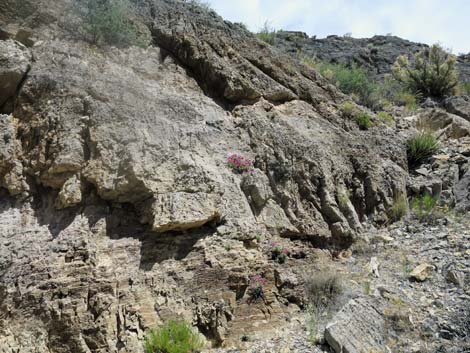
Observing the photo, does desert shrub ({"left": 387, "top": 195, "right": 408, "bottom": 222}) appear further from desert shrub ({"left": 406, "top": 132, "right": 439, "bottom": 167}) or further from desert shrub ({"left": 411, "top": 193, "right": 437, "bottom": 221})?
desert shrub ({"left": 406, "top": 132, "right": 439, "bottom": 167})

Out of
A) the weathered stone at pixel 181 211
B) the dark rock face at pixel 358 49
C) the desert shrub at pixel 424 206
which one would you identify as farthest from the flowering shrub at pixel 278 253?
the dark rock face at pixel 358 49

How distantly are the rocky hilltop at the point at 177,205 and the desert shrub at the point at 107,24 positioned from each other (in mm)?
214

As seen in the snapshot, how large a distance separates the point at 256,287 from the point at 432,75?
915cm

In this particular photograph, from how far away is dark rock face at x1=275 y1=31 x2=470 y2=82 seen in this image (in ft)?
47.0

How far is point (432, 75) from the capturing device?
1187 centimetres

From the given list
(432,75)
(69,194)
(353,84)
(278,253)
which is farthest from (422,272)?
(432,75)

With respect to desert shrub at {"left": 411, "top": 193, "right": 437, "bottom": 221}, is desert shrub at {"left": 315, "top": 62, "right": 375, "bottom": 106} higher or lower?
higher

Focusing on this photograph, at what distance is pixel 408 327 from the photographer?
195 inches

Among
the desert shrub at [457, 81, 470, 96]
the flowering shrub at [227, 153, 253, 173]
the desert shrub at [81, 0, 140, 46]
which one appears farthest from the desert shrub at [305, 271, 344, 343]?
the desert shrub at [457, 81, 470, 96]

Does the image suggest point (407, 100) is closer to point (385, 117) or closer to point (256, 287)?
point (385, 117)

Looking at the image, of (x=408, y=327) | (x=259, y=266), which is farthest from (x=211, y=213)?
(x=408, y=327)

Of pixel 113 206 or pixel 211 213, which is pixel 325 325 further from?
pixel 113 206

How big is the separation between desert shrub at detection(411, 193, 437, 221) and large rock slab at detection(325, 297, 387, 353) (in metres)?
2.69

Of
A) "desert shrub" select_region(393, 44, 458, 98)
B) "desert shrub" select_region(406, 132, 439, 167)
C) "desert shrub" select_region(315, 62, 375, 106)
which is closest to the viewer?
"desert shrub" select_region(406, 132, 439, 167)
